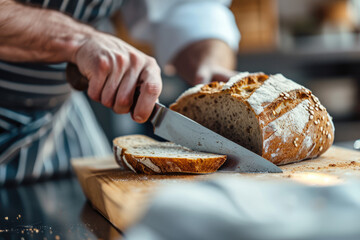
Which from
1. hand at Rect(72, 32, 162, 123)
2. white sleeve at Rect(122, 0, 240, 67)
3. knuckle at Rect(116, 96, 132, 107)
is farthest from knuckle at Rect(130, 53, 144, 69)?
white sleeve at Rect(122, 0, 240, 67)

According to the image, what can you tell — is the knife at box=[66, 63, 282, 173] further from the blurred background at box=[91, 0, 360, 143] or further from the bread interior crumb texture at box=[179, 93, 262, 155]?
the blurred background at box=[91, 0, 360, 143]

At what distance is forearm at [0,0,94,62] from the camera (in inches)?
44.9

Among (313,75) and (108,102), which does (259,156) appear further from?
(313,75)

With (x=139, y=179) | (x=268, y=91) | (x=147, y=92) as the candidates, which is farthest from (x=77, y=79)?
(x=268, y=91)

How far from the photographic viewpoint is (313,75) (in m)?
4.34

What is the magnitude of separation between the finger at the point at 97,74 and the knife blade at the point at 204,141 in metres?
0.19

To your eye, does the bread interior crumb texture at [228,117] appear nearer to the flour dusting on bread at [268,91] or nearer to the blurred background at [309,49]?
the flour dusting on bread at [268,91]

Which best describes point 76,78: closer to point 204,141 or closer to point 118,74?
point 118,74

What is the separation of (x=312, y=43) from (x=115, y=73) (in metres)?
3.62

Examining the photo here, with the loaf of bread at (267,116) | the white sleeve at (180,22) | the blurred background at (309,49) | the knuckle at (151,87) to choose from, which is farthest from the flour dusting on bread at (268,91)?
the blurred background at (309,49)

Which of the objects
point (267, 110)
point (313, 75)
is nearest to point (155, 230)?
point (267, 110)

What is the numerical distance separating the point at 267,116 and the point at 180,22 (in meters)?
1.01

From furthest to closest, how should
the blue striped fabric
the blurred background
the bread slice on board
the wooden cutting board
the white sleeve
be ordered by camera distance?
1. the blurred background
2. the white sleeve
3. the blue striped fabric
4. the bread slice on board
5. the wooden cutting board

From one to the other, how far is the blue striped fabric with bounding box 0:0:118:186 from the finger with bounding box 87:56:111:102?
1.49ft
